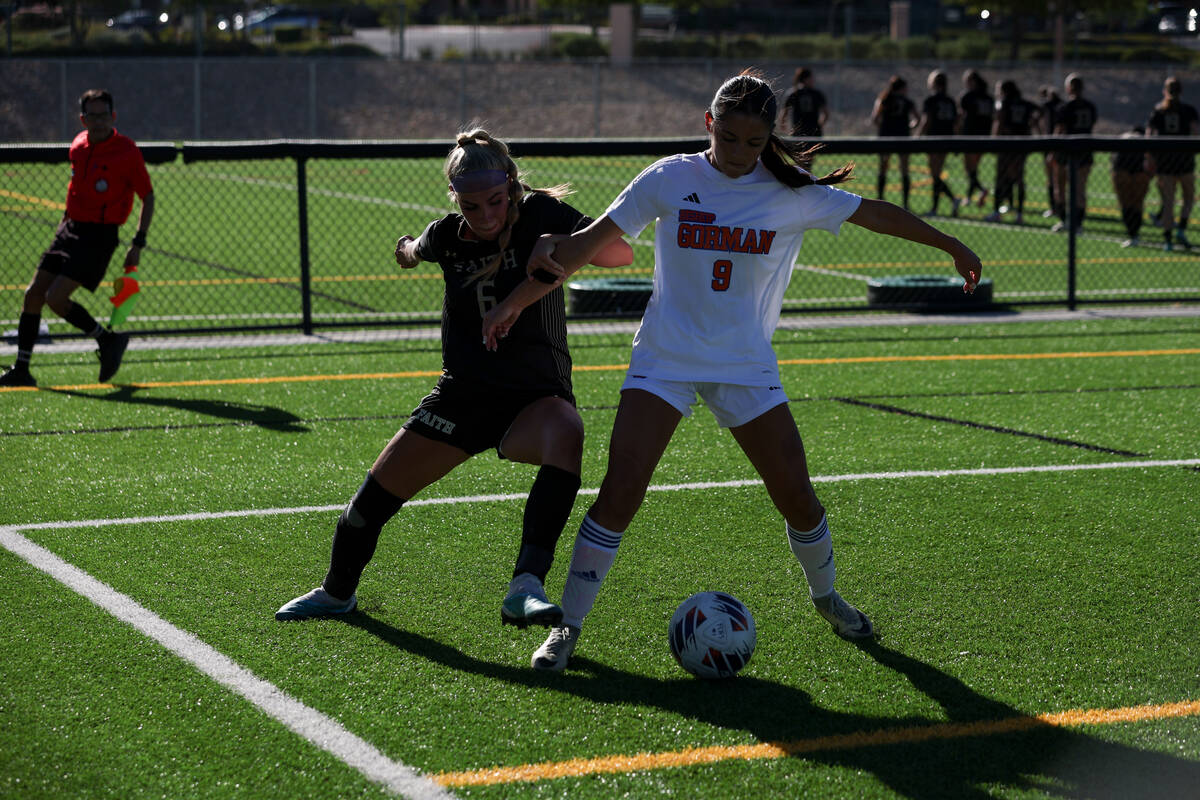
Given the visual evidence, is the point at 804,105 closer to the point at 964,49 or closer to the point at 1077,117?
the point at 1077,117

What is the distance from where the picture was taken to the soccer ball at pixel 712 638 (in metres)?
4.58

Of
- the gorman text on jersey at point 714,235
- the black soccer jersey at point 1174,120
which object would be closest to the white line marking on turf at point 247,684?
the gorman text on jersey at point 714,235

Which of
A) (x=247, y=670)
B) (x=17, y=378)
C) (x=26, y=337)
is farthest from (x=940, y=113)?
(x=247, y=670)

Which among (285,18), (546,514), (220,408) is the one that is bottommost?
(220,408)

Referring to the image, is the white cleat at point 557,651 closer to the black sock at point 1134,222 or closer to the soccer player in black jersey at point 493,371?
the soccer player in black jersey at point 493,371

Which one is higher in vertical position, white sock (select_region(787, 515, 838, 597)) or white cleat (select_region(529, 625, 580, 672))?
white sock (select_region(787, 515, 838, 597))

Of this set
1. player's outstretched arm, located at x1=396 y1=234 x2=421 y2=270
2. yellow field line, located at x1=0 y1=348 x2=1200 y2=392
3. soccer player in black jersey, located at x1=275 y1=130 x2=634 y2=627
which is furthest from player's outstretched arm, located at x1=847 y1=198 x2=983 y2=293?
yellow field line, located at x1=0 y1=348 x2=1200 y2=392

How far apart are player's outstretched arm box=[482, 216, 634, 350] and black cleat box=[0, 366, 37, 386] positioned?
20.0 feet

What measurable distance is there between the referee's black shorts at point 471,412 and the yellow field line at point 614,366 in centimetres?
505

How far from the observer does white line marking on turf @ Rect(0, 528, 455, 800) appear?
12.9ft

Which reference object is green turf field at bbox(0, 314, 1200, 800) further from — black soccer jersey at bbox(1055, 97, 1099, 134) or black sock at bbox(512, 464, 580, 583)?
black soccer jersey at bbox(1055, 97, 1099, 134)

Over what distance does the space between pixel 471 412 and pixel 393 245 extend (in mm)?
13198

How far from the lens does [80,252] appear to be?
972cm

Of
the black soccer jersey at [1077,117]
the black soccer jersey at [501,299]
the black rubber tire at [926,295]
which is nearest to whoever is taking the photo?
the black soccer jersey at [501,299]
